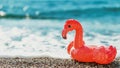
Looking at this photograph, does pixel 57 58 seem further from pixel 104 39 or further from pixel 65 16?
pixel 65 16

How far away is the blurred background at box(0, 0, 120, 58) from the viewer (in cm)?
695

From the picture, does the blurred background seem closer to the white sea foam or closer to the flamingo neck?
the white sea foam

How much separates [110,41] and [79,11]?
552 centimetres

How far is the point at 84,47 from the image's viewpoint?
18.4 feet

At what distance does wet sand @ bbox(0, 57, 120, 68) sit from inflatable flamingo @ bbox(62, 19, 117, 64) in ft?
0.23

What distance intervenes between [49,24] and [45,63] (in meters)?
4.97

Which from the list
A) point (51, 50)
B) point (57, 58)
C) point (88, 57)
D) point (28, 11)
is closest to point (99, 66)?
point (88, 57)

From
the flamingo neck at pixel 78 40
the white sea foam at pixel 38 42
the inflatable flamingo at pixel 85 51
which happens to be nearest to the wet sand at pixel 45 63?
the inflatable flamingo at pixel 85 51

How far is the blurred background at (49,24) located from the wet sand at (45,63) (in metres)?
0.41

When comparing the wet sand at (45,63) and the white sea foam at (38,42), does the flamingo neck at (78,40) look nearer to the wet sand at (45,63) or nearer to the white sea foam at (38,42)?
the wet sand at (45,63)

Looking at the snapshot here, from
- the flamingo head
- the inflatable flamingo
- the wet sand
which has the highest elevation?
the flamingo head

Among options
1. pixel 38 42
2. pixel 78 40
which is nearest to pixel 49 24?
pixel 38 42

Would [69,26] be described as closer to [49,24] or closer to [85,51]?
[85,51]

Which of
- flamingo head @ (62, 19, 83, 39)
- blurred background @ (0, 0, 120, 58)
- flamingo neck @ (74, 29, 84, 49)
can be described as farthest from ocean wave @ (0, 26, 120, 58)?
flamingo head @ (62, 19, 83, 39)
